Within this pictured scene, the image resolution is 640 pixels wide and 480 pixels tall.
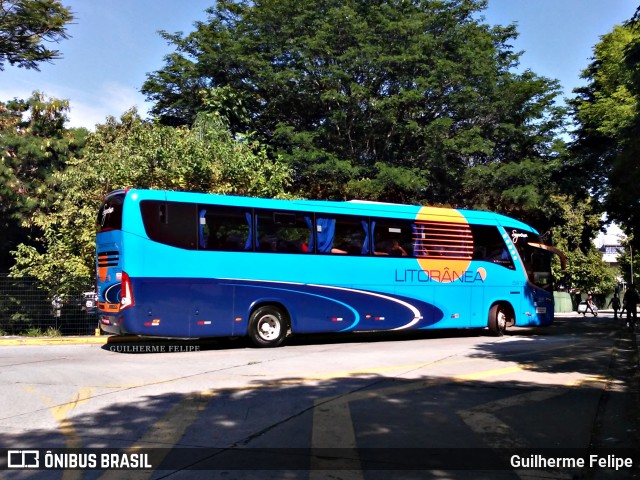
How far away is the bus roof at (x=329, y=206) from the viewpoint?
12820 mm

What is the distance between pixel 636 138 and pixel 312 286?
7746mm

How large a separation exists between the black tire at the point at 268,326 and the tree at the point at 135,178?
17.9ft

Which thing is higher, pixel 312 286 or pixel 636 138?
pixel 636 138

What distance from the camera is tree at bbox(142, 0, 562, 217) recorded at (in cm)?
2403

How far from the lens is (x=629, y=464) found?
5.16 m

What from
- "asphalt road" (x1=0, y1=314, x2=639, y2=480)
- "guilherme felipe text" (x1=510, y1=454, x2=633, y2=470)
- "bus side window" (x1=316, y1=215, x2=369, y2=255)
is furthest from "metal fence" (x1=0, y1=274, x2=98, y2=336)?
"guilherme felipe text" (x1=510, y1=454, x2=633, y2=470)

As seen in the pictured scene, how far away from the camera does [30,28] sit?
1636cm

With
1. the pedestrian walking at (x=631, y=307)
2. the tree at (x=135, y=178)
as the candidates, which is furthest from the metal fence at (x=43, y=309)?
the pedestrian walking at (x=631, y=307)

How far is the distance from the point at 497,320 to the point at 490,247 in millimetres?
2176

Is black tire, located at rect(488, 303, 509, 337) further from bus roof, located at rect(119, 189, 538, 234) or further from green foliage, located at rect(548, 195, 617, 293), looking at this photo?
green foliage, located at rect(548, 195, 617, 293)

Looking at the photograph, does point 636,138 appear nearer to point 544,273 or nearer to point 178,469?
point 178,469

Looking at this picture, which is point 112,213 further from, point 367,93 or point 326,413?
point 367,93

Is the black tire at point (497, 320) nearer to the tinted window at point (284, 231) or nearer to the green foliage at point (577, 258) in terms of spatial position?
the tinted window at point (284, 231)

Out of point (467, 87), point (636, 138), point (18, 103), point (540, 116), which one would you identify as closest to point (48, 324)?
point (18, 103)
